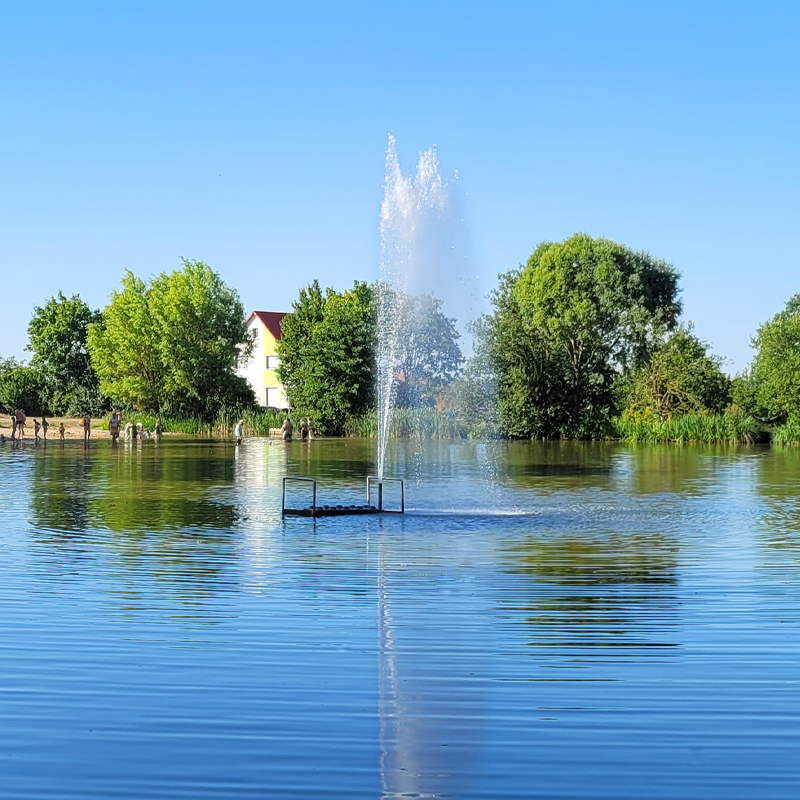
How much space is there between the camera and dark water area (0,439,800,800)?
21.8 ft

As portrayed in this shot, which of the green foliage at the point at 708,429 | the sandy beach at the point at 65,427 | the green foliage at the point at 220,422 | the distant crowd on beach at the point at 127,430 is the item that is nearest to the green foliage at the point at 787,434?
the green foliage at the point at 708,429

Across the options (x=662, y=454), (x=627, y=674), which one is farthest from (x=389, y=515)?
(x=662, y=454)

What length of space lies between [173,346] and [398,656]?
67.8 m

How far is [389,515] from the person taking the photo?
2212 cm

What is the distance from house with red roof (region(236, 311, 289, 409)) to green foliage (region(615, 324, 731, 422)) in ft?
103

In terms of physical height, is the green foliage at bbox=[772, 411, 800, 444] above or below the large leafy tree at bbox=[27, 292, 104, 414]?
below

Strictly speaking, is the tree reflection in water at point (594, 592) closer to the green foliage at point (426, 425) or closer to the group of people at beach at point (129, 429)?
the green foliage at point (426, 425)

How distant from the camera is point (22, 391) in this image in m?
84.2

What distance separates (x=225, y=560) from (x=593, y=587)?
5010mm

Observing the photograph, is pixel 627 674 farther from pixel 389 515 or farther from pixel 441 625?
pixel 389 515

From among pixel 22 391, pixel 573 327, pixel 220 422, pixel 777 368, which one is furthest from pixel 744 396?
pixel 22 391

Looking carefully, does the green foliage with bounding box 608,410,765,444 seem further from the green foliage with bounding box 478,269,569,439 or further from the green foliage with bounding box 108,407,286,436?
the green foliage with bounding box 108,407,286,436

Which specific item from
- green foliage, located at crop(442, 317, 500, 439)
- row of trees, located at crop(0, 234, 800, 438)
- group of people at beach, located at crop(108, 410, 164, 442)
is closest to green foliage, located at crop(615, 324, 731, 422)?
row of trees, located at crop(0, 234, 800, 438)

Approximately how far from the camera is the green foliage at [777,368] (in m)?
68.7
